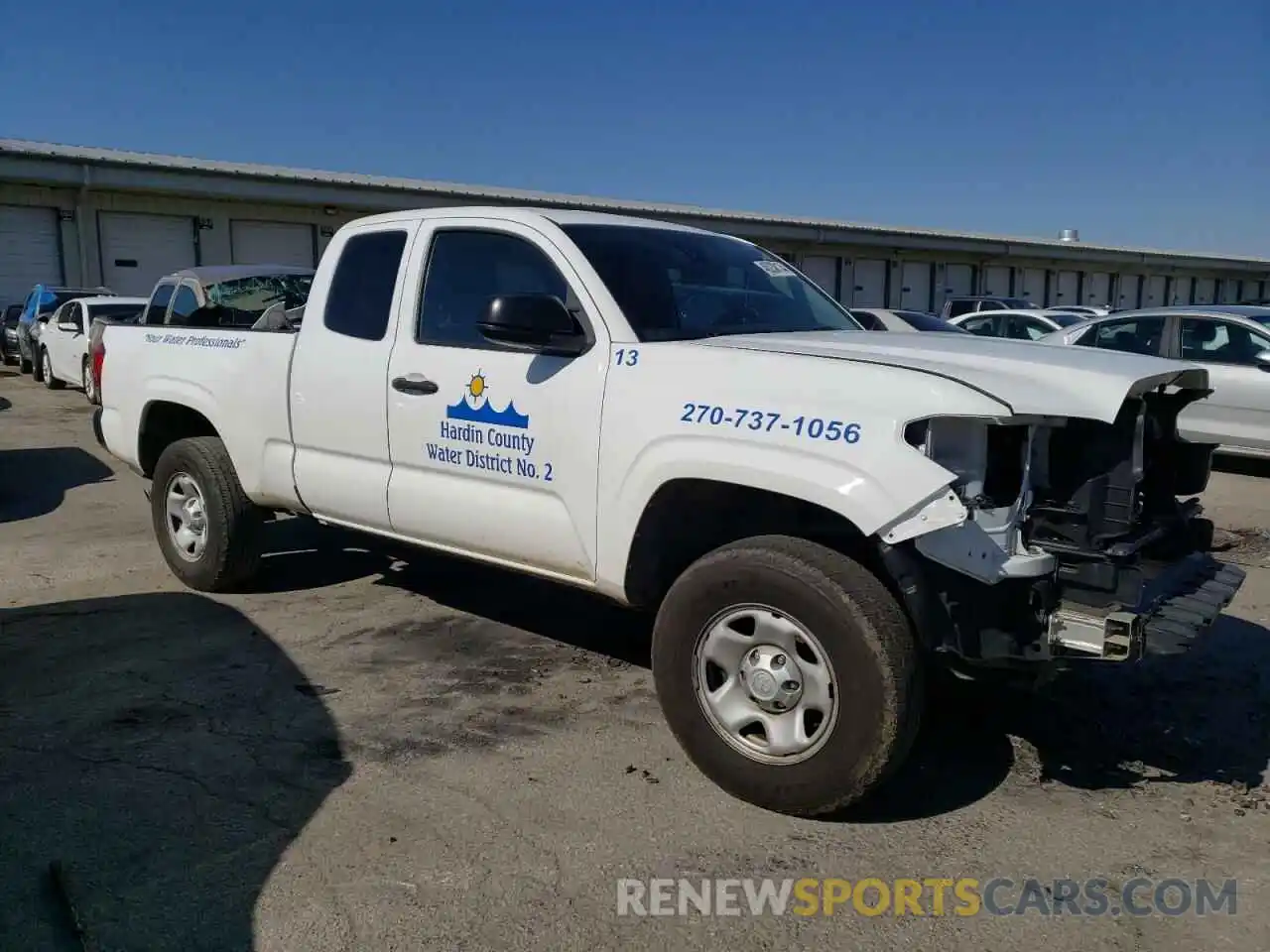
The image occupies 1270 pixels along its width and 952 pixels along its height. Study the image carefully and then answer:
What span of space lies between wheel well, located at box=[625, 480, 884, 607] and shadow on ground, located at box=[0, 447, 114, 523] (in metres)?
6.44

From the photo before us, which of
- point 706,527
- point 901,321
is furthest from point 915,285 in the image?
point 706,527

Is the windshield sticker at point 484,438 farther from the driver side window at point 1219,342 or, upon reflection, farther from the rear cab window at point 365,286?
the driver side window at point 1219,342

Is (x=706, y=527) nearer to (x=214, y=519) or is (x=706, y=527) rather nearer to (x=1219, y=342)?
(x=214, y=519)

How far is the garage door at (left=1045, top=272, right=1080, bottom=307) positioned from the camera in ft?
160

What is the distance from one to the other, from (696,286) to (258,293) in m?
4.71

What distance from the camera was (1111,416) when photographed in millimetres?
3160

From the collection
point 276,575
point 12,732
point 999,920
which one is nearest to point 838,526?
point 999,920

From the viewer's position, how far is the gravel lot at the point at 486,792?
9.80ft

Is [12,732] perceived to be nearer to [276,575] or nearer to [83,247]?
[276,575]

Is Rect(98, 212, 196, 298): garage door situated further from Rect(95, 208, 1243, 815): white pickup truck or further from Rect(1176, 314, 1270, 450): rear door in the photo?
Rect(95, 208, 1243, 815): white pickup truck

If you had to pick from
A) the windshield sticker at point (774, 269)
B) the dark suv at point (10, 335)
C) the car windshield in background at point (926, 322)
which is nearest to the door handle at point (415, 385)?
the windshield sticker at point (774, 269)

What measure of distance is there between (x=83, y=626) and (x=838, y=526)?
4.03m

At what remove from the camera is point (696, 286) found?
4535mm

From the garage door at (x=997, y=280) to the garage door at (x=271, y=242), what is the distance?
28497 millimetres
